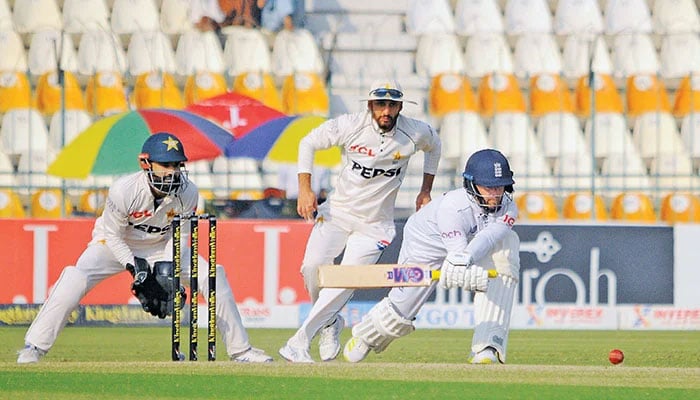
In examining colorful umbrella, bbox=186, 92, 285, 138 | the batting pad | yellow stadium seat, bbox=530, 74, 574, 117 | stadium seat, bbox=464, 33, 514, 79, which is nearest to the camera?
the batting pad

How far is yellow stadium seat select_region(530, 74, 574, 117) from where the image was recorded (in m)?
17.0

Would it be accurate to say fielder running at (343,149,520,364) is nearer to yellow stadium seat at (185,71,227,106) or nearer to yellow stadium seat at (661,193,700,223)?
yellow stadium seat at (661,193,700,223)

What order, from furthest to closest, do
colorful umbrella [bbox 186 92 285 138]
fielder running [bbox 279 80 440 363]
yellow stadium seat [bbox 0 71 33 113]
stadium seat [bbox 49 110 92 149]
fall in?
yellow stadium seat [bbox 0 71 33 113] → stadium seat [bbox 49 110 92 149] → colorful umbrella [bbox 186 92 285 138] → fielder running [bbox 279 80 440 363]

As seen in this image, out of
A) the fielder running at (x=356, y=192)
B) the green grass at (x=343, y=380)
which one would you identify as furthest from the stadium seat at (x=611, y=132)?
the fielder running at (x=356, y=192)

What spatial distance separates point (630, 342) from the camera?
11.6 meters

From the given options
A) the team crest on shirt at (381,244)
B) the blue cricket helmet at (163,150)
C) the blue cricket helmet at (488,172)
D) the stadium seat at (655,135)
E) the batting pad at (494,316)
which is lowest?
the batting pad at (494,316)

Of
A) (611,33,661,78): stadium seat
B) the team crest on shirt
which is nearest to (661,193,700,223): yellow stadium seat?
(611,33,661,78): stadium seat

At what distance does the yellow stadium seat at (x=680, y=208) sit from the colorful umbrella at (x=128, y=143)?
4870 mm

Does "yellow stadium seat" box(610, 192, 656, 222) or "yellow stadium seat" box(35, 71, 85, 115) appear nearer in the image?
"yellow stadium seat" box(610, 192, 656, 222)

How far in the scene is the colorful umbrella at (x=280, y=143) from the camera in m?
13.4

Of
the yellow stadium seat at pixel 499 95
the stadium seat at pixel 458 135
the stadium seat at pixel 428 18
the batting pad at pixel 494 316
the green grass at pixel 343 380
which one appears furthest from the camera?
the stadium seat at pixel 428 18

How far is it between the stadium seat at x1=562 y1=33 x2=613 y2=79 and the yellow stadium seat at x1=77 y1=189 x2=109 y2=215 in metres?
6.19

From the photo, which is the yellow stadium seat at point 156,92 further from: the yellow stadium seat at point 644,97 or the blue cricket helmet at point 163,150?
the blue cricket helmet at point 163,150

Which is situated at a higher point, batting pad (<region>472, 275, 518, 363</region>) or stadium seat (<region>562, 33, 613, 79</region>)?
stadium seat (<region>562, 33, 613, 79</region>)
